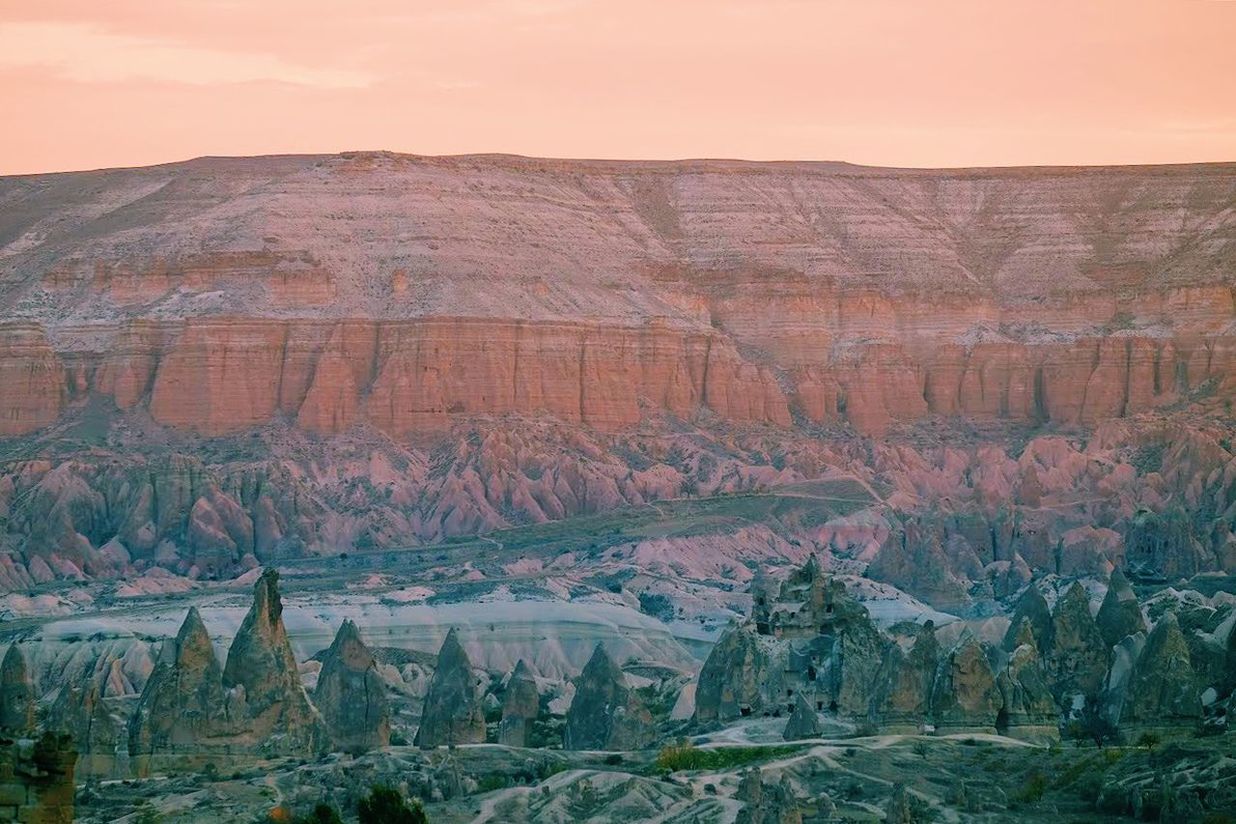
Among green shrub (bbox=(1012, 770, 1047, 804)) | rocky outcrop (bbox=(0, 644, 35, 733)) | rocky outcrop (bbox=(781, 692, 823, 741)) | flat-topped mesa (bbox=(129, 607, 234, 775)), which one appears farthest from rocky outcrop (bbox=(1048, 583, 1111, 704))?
rocky outcrop (bbox=(0, 644, 35, 733))

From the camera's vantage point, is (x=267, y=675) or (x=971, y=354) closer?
(x=267, y=675)

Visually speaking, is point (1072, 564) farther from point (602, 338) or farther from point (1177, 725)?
point (1177, 725)

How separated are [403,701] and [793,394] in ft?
255

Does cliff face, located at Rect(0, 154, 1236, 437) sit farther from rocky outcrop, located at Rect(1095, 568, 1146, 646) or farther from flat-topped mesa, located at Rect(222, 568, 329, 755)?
flat-topped mesa, located at Rect(222, 568, 329, 755)

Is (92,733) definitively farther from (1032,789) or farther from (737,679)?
(1032,789)

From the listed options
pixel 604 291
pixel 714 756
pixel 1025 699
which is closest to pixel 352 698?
pixel 714 756

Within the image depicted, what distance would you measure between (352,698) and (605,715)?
5545mm

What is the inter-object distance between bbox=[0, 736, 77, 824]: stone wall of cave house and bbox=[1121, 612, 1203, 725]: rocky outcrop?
3764 centimetres

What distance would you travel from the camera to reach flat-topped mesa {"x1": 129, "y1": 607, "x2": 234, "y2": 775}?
3228 inches

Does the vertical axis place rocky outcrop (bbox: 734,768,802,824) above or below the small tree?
below

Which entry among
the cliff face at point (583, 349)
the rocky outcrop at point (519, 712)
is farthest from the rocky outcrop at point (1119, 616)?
the cliff face at point (583, 349)

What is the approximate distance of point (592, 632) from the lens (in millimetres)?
123438

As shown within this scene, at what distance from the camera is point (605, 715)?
87.1m

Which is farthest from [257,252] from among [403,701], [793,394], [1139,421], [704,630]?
[403,701]
